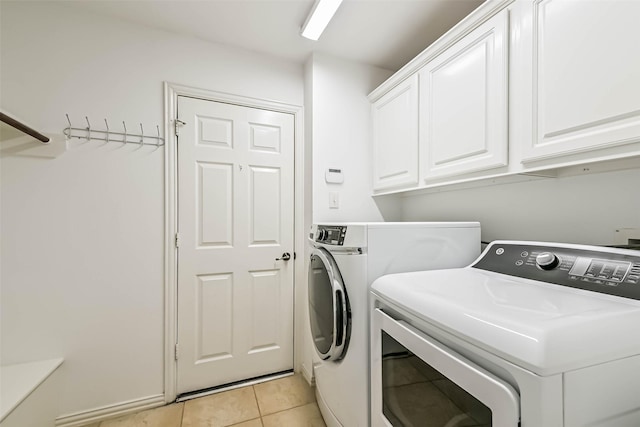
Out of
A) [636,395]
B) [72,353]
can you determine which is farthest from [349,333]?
[72,353]

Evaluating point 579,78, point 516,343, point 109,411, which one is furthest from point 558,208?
point 109,411

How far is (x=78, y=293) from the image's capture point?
158 cm

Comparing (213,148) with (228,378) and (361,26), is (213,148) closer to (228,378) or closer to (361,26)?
(361,26)

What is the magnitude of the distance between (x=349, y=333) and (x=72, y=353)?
1.67 m

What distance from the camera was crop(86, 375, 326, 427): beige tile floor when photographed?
1576 mm

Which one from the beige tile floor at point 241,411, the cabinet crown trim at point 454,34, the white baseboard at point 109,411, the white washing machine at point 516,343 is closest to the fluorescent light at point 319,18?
the cabinet crown trim at point 454,34

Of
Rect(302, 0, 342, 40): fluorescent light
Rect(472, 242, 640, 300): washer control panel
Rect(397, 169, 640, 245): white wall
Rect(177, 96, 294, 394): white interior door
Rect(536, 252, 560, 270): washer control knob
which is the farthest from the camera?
Rect(177, 96, 294, 394): white interior door

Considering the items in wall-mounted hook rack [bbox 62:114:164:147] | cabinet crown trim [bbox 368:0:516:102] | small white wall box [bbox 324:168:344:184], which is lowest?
small white wall box [bbox 324:168:344:184]

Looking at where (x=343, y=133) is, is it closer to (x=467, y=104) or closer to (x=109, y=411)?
(x=467, y=104)

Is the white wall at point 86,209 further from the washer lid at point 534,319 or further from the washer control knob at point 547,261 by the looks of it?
the washer control knob at point 547,261

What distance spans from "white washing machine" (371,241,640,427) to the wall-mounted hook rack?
170 cm

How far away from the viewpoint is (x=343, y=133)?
208cm

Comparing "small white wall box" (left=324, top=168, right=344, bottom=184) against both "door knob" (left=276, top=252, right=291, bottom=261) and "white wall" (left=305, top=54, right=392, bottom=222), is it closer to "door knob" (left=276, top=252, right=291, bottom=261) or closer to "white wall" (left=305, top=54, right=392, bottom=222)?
"white wall" (left=305, top=54, right=392, bottom=222)

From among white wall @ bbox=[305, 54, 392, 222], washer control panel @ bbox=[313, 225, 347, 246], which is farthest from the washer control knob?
white wall @ bbox=[305, 54, 392, 222]
